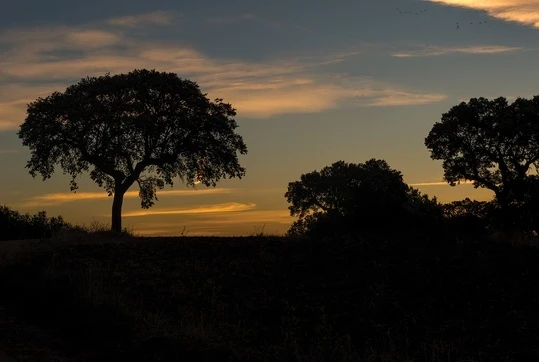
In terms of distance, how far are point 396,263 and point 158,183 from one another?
22.9 meters

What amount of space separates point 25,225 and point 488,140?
103ft

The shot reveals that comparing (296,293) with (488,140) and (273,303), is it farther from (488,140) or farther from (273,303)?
(488,140)

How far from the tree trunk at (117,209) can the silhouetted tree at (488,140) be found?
894 inches

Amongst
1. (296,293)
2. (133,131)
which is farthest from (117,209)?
→ (296,293)

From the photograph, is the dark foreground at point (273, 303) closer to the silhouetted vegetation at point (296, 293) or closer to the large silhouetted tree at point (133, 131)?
the silhouetted vegetation at point (296, 293)

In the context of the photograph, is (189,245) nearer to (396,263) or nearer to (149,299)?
(149,299)

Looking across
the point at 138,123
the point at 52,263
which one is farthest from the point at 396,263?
the point at 138,123

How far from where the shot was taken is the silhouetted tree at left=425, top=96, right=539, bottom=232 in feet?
142

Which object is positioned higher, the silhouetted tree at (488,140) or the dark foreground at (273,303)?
the silhouetted tree at (488,140)

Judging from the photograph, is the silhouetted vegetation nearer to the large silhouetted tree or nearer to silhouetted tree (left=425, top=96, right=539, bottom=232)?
the large silhouetted tree

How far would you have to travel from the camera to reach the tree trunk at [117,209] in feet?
120

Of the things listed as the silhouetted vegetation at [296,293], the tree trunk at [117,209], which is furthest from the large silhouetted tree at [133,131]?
the silhouetted vegetation at [296,293]

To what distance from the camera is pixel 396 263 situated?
17.8 m

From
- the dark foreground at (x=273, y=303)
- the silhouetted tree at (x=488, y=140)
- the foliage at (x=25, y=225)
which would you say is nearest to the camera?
the dark foreground at (x=273, y=303)
